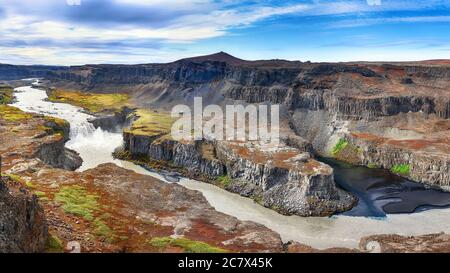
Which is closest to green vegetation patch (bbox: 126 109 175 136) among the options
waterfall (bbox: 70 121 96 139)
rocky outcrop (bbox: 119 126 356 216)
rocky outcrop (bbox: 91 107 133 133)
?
rocky outcrop (bbox: 119 126 356 216)

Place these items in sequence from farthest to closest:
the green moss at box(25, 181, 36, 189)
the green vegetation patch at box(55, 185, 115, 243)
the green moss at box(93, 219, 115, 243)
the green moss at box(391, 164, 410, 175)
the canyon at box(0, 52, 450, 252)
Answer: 1. the green moss at box(391, 164, 410, 175)
2. the canyon at box(0, 52, 450, 252)
3. the green moss at box(25, 181, 36, 189)
4. the green vegetation patch at box(55, 185, 115, 243)
5. the green moss at box(93, 219, 115, 243)

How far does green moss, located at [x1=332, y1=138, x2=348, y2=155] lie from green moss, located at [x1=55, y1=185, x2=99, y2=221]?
278 ft

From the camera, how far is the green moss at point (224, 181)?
93312 millimetres

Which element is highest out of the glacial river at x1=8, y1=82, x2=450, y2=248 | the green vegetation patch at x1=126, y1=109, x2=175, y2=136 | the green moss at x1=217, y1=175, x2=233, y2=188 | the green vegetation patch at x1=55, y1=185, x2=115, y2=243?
the green vegetation patch at x1=126, y1=109, x2=175, y2=136

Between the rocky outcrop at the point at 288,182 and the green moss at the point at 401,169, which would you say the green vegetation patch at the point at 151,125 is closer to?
the rocky outcrop at the point at 288,182

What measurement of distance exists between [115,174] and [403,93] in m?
112

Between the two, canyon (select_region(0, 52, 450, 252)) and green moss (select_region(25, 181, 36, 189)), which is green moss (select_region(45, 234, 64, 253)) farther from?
green moss (select_region(25, 181, 36, 189))

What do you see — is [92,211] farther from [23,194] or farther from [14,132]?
[14,132]

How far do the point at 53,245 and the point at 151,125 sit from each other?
97.4 meters

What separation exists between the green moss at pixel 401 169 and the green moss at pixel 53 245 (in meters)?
88.8

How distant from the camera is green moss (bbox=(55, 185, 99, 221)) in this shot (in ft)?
170

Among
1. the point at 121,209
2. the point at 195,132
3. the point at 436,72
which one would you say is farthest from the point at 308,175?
the point at 436,72

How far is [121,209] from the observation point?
56.9 m

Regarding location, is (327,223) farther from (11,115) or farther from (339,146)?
(11,115)
